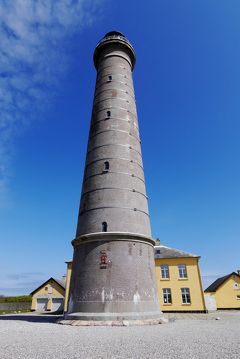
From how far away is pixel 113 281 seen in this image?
13.5 metres

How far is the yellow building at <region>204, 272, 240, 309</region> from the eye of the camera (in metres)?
29.5

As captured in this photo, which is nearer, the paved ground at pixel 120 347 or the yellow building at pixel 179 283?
the paved ground at pixel 120 347

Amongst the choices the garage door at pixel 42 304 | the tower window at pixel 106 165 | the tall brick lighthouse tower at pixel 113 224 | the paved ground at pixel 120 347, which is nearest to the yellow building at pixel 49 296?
the garage door at pixel 42 304

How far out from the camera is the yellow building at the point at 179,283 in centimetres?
2503

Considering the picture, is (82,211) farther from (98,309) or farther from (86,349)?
(86,349)

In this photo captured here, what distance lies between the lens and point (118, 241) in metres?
14.5

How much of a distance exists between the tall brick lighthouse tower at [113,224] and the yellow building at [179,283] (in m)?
11.9

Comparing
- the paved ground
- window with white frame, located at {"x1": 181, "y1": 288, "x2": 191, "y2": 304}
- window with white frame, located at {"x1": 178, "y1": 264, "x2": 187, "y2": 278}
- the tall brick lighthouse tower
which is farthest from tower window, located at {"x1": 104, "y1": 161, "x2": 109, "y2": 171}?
window with white frame, located at {"x1": 181, "y1": 288, "x2": 191, "y2": 304}

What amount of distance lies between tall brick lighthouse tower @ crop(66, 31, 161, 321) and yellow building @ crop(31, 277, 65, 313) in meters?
21.1

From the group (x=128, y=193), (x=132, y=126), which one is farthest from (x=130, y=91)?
(x=128, y=193)

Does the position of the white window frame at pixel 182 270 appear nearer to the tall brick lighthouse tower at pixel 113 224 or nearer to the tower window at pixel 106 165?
the tall brick lighthouse tower at pixel 113 224

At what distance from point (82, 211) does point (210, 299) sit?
21.7 m

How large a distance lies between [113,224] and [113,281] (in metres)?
3.13

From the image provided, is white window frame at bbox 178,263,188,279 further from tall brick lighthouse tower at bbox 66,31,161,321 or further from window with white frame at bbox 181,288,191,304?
tall brick lighthouse tower at bbox 66,31,161,321
